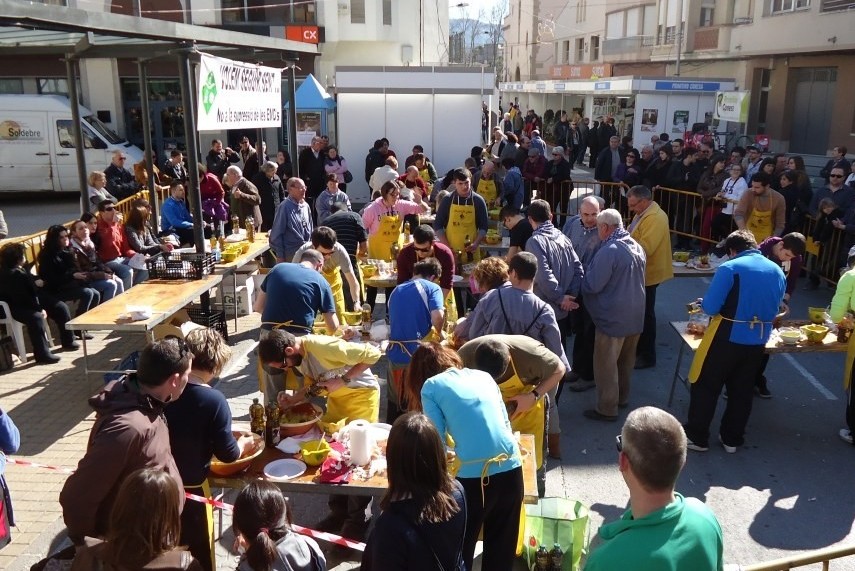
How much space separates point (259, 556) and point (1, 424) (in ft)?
7.02

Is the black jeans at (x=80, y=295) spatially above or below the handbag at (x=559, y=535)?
above

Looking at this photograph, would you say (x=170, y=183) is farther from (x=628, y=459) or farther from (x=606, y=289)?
(x=628, y=459)

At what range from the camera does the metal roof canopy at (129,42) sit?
6082 millimetres

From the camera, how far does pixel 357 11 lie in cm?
2825

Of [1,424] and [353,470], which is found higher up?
[1,424]

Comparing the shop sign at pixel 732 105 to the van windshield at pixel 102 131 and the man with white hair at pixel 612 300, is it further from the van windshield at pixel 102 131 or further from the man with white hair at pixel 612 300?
the van windshield at pixel 102 131

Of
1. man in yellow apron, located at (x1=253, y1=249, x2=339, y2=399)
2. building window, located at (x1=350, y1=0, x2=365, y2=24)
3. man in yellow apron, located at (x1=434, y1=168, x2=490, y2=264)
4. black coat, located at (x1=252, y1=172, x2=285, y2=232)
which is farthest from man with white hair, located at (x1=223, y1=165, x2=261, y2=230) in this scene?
building window, located at (x1=350, y1=0, x2=365, y2=24)

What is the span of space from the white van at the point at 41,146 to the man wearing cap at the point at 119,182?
4558 millimetres

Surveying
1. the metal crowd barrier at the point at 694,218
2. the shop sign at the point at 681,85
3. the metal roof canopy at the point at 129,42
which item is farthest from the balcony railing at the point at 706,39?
the metal roof canopy at the point at 129,42

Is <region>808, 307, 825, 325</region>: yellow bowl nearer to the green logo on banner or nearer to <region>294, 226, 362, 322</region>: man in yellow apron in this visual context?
<region>294, 226, 362, 322</region>: man in yellow apron

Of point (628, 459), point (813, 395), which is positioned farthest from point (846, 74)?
point (628, 459)

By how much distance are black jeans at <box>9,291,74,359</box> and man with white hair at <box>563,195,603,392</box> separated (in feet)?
18.2

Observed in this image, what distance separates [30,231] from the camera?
14.4 meters

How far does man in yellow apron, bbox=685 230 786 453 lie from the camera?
5.49 meters
